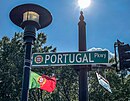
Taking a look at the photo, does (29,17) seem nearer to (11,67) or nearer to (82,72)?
(82,72)

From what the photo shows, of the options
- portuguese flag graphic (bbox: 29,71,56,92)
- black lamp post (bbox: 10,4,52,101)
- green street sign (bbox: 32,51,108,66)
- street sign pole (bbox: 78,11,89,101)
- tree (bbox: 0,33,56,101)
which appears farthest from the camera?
tree (bbox: 0,33,56,101)

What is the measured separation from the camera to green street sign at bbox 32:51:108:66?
24.1 ft

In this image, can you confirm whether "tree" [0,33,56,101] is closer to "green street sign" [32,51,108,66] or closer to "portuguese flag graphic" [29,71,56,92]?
"portuguese flag graphic" [29,71,56,92]

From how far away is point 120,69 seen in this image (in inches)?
278

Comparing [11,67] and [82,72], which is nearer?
[82,72]

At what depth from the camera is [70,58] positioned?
759 cm

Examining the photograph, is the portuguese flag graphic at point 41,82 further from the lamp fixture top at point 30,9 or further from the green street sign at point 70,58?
the lamp fixture top at point 30,9

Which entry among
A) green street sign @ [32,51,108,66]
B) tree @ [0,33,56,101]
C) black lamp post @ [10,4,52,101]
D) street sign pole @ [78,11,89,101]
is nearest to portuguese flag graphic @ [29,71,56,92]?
green street sign @ [32,51,108,66]

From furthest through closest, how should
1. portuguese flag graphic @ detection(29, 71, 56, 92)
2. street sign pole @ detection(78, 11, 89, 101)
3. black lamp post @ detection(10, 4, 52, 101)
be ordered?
portuguese flag graphic @ detection(29, 71, 56, 92) < black lamp post @ detection(10, 4, 52, 101) < street sign pole @ detection(78, 11, 89, 101)

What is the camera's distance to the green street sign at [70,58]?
734 centimetres

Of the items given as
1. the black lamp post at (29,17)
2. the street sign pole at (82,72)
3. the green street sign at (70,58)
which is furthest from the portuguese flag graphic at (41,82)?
the street sign pole at (82,72)

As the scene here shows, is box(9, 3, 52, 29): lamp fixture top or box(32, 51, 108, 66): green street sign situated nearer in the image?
box(32, 51, 108, 66): green street sign

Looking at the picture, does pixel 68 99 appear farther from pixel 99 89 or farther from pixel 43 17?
pixel 43 17

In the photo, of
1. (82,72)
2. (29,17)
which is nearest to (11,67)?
(29,17)
